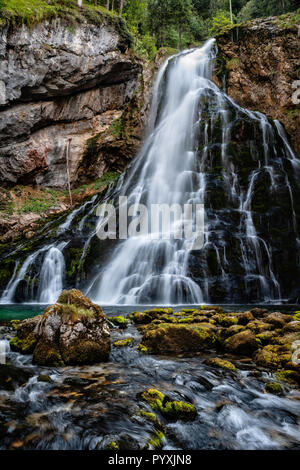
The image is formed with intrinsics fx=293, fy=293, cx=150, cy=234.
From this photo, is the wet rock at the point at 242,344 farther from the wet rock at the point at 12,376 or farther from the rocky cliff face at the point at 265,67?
the rocky cliff face at the point at 265,67

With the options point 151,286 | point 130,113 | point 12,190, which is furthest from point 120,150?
point 151,286

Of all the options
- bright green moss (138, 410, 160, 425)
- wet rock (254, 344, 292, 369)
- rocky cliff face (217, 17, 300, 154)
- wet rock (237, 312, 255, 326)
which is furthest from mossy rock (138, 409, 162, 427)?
rocky cliff face (217, 17, 300, 154)

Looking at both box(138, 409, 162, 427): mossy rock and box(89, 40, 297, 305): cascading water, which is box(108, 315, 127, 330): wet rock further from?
box(89, 40, 297, 305): cascading water

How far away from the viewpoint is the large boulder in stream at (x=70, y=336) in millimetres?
4078

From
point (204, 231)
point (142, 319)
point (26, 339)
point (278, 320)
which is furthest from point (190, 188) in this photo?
point (26, 339)

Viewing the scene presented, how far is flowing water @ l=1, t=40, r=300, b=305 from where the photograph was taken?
397 inches

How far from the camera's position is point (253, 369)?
4.03 meters

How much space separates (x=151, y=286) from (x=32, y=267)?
5.31m

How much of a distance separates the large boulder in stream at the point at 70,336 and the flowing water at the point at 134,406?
173mm

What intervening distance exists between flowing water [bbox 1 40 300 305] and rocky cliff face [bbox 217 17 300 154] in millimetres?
2332

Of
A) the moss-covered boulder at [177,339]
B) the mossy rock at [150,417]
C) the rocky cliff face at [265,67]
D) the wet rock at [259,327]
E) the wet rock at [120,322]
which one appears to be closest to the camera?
the mossy rock at [150,417]

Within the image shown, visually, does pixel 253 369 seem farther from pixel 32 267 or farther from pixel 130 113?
pixel 130 113

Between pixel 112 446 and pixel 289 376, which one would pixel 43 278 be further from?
pixel 112 446
